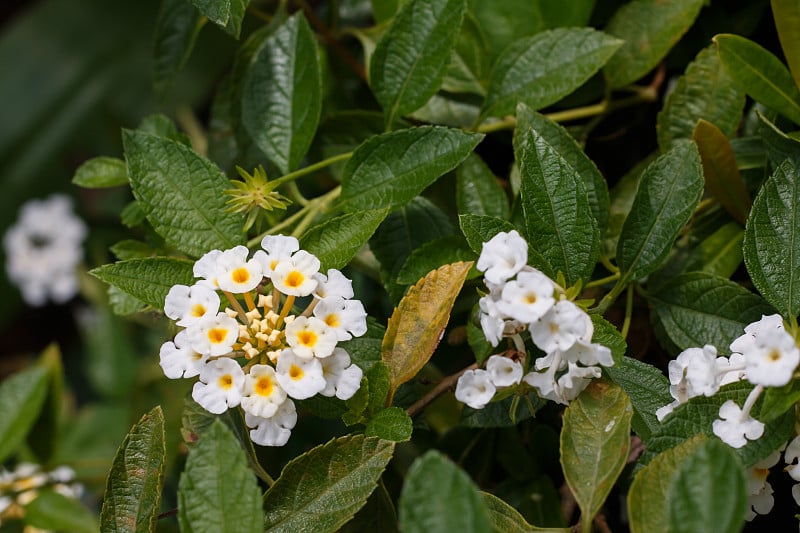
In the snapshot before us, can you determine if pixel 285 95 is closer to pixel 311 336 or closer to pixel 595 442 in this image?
pixel 311 336

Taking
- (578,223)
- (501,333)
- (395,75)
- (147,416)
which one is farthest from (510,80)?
(147,416)

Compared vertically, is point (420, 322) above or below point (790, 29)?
below

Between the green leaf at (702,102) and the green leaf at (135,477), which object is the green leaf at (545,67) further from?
the green leaf at (135,477)

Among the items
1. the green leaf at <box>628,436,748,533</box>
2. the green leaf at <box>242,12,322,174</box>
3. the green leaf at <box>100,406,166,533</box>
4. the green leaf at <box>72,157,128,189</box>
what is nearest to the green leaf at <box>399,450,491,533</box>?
the green leaf at <box>628,436,748,533</box>

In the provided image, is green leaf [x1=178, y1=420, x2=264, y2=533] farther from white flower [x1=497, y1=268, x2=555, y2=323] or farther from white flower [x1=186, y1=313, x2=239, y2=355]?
white flower [x1=497, y1=268, x2=555, y2=323]

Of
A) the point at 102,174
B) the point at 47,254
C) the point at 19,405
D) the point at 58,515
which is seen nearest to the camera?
the point at 102,174

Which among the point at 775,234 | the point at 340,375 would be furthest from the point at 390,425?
the point at 775,234
